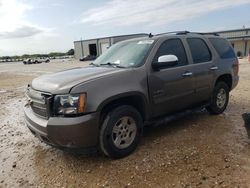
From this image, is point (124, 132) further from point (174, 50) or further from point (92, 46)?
point (92, 46)

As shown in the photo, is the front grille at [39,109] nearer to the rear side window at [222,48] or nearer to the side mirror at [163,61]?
the side mirror at [163,61]

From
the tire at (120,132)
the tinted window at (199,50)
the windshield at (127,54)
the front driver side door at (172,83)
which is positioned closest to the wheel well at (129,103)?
the tire at (120,132)

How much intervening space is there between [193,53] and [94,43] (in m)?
62.5

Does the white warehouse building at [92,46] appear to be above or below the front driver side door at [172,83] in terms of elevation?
above

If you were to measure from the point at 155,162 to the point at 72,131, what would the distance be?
4.27ft

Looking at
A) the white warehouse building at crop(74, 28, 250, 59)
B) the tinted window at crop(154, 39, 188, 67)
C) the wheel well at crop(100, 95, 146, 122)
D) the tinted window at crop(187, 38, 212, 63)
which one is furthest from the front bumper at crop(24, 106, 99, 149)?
the white warehouse building at crop(74, 28, 250, 59)

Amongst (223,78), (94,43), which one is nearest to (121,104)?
(223,78)

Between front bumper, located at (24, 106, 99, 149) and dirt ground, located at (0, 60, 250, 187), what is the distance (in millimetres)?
460

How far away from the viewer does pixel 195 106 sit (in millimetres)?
5594

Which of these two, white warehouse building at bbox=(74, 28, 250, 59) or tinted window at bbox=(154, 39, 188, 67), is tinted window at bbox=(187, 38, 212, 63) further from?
white warehouse building at bbox=(74, 28, 250, 59)

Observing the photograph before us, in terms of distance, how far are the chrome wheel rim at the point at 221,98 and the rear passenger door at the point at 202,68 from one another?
48cm

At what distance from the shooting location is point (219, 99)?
6262 mm

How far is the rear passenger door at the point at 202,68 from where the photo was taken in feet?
17.7

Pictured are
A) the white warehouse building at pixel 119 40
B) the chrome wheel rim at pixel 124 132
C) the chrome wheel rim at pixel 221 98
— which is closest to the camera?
the chrome wheel rim at pixel 124 132
